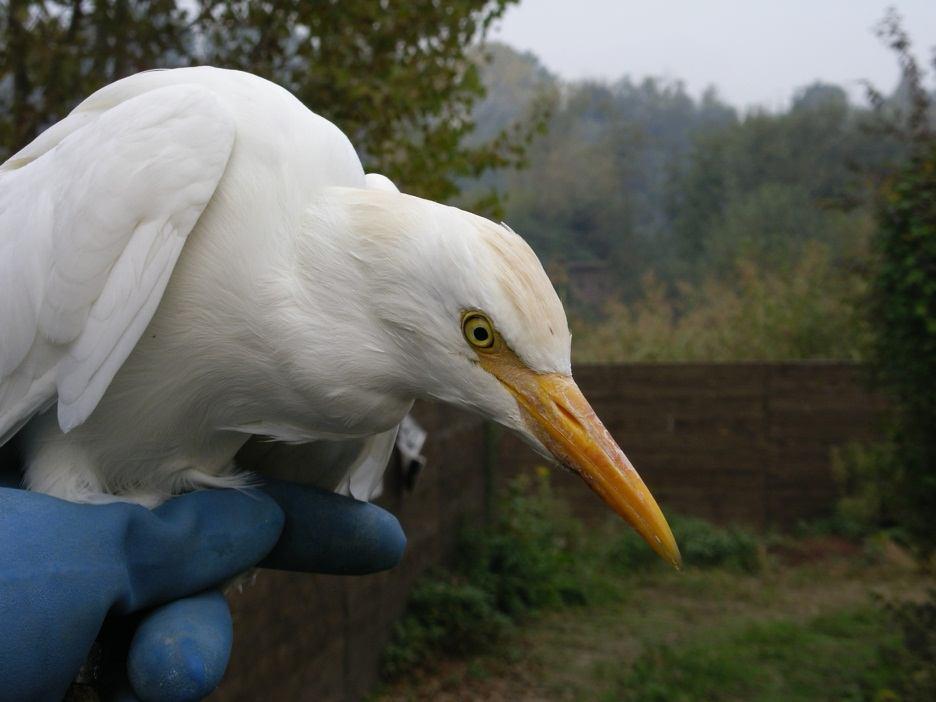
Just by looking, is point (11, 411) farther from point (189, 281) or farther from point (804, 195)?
point (804, 195)

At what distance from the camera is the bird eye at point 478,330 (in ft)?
4.35

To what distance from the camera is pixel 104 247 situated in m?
1.39

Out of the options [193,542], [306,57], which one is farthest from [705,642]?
[193,542]

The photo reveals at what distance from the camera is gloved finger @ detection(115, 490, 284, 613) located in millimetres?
1479

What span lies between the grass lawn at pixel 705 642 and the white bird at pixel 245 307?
484 centimetres

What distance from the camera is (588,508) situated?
1058 cm

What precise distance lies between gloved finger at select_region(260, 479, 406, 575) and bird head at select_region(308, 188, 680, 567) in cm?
42

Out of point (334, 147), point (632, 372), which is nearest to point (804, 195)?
point (632, 372)

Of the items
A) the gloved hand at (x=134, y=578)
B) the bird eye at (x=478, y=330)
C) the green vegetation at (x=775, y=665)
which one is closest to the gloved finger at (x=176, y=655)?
the gloved hand at (x=134, y=578)

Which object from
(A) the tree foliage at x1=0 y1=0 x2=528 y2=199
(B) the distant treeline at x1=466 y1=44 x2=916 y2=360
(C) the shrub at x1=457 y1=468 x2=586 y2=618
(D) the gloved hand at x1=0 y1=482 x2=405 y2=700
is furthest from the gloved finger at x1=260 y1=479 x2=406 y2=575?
(B) the distant treeline at x1=466 y1=44 x2=916 y2=360

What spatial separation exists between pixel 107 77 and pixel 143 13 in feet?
1.74

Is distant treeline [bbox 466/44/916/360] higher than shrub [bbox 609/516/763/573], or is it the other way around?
distant treeline [bbox 466/44/916/360]

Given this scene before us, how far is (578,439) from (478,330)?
202mm

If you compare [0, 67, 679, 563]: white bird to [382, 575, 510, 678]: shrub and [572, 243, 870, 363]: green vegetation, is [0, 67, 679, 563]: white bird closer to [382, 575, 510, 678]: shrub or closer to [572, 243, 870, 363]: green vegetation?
[382, 575, 510, 678]: shrub
